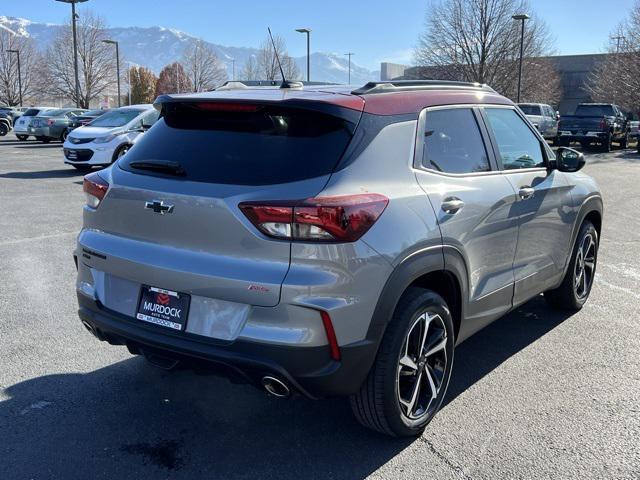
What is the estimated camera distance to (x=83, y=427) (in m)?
3.31

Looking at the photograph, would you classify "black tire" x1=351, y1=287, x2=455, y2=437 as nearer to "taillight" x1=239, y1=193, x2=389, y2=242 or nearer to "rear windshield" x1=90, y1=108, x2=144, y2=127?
"taillight" x1=239, y1=193, x2=389, y2=242

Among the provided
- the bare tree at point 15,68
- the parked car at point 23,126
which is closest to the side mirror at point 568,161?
the parked car at point 23,126

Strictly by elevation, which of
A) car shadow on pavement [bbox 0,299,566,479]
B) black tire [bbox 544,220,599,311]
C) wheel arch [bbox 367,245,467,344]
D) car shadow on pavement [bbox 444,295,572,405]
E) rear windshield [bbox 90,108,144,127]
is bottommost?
car shadow on pavement [bbox 0,299,566,479]

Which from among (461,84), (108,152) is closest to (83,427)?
(461,84)

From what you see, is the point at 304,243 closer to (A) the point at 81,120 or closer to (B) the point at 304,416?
(B) the point at 304,416

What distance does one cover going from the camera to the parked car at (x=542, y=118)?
87.8 ft

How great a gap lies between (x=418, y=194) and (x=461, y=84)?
123 centimetres

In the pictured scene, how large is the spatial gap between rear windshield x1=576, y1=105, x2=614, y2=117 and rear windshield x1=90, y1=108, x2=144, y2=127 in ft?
63.3

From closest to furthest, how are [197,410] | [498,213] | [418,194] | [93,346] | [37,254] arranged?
[418,194], [197,410], [498,213], [93,346], [37,254]

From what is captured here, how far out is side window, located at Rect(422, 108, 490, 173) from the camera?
11.1ft

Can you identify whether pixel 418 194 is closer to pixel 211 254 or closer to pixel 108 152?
A: pixel 211 254

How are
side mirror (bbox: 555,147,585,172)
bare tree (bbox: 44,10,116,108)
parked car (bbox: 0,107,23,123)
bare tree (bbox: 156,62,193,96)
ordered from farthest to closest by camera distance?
bare tree (bbox: 156,62,193,96)
bare tree (bbox: 44,10,116,108)
parked car (bbox: 0,107,23,123)
side mirror (bbox: 555,147,585,172)

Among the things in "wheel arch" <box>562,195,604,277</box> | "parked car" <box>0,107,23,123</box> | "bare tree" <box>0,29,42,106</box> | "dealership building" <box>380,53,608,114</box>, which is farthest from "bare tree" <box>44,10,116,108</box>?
"wheel arch" <box>562,195,604,277</box>

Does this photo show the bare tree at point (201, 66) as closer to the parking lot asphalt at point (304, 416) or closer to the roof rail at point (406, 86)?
the parking lot asphalt at point (304, 416)
